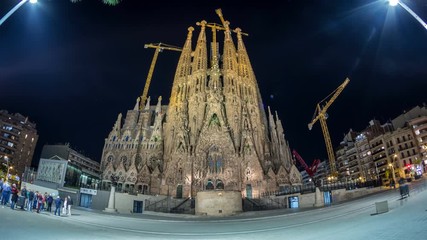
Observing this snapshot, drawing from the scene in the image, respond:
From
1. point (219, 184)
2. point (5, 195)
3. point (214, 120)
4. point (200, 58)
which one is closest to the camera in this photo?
point (5, 195)

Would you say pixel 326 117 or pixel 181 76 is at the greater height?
pixel 181 76

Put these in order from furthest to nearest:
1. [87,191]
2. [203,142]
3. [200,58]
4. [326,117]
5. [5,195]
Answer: [326,117] < [200,58] < [203,142] < [87,191] < [5,195]

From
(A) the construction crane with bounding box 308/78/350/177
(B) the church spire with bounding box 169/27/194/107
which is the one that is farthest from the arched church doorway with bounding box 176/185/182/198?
(A) the construction crane with bounding box 308/78/350/177

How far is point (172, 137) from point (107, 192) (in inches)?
972

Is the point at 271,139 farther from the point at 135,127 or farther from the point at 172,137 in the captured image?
the point at 135,127

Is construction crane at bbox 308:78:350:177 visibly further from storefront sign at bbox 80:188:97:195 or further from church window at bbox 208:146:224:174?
storefront sign at bbox 80:188:97:195

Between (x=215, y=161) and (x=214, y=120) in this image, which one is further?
(x=214, y=120)

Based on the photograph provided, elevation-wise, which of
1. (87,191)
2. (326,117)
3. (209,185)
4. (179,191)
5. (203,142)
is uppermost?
(326,117)

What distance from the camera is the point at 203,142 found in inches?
2520

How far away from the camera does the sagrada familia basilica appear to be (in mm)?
59844

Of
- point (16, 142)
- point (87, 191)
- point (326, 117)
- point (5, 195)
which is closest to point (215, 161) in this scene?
point (87, 191)

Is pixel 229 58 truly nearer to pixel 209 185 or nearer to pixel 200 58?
pixel 200 58

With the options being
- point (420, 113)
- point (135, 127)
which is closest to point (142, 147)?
point (135, 127)

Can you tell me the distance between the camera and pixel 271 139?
241 feet
